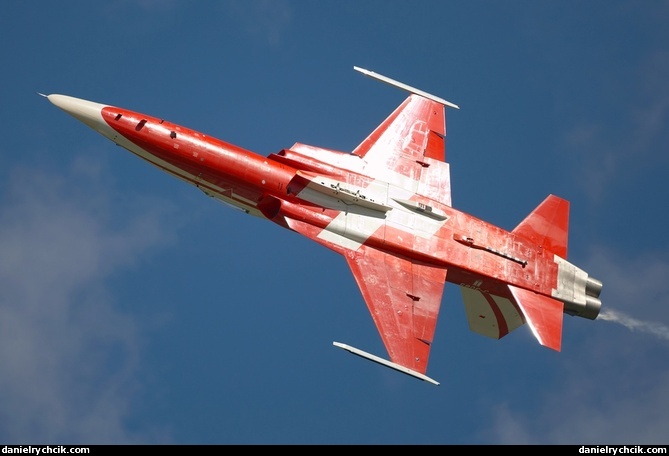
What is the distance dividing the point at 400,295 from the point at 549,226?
9374 millimetres

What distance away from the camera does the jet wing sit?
223ft

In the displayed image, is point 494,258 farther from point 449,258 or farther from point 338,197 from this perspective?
point 338,197

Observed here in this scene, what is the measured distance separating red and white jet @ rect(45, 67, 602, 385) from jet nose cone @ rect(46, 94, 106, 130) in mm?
48

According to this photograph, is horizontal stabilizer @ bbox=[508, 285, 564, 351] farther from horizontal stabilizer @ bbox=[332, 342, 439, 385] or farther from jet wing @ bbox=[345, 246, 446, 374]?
horizontal stabilizer @ bbox=[332, 342, 439, 385]

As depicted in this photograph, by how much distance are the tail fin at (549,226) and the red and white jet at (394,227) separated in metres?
0.07

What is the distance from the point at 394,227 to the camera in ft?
227

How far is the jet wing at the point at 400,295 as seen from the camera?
2677 inches

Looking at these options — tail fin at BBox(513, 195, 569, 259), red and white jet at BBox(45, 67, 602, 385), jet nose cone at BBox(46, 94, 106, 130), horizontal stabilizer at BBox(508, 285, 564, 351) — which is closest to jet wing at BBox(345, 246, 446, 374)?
red and white jet at BBox(45, 67, 602, 385)

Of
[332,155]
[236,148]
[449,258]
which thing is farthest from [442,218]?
[236,148]

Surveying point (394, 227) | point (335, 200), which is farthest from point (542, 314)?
point (335, 200)

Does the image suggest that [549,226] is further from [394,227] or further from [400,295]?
[400,295]

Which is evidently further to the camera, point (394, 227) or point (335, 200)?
point (394, 227)

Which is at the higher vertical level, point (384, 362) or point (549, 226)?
point (549, 226)
